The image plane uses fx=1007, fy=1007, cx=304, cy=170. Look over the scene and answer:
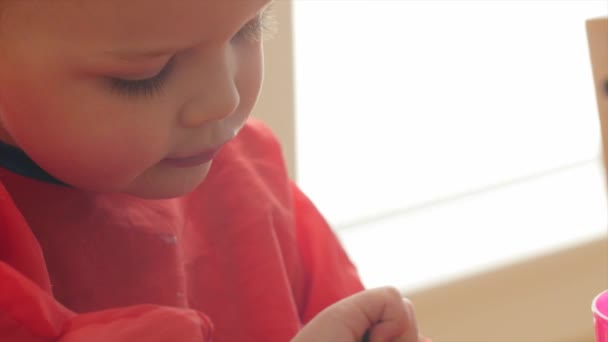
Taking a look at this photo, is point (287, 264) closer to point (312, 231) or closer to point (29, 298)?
point (312, 231)

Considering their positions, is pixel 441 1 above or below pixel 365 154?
above

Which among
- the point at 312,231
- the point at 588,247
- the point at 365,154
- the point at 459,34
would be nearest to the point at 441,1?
the point at 459,34

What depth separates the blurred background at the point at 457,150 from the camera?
100 cm

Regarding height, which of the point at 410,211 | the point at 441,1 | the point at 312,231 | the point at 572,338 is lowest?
the point at 572,338

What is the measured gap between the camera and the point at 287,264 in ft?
2.27

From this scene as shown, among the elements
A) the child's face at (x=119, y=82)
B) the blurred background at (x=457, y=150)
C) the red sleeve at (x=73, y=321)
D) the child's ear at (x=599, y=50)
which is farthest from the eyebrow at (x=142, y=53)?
the blurred background at (x=457, y=150)

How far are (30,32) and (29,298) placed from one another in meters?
0.13

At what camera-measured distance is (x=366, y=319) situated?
21.4 inches

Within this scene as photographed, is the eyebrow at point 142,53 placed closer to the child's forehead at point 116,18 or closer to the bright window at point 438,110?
the child's forehead at point 116,18

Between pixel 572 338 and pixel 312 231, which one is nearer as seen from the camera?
pixel 312 231

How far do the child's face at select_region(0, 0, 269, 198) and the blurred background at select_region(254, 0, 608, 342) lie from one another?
1.21 feet

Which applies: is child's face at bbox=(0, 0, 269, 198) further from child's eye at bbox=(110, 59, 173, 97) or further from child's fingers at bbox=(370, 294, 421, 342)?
child's fingers at bbox=(370, 294, 421, 342)

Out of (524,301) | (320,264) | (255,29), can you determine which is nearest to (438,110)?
(524,301)

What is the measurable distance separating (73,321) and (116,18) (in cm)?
16
